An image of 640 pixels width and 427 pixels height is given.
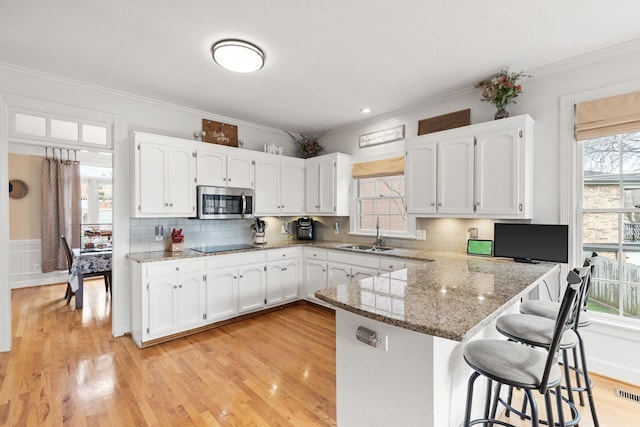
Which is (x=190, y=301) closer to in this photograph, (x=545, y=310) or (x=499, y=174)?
(x=545, y=310)

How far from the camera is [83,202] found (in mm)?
6504

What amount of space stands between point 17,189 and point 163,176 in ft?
13.6

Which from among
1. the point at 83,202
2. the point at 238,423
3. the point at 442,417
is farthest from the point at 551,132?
the point at 83,202

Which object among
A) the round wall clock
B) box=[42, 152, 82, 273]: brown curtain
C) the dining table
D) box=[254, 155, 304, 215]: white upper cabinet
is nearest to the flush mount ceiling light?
box=[254, 155, 304, 215]: white upper cabinet

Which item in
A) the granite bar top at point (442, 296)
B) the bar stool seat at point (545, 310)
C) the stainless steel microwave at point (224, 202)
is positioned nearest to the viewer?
the granite bar top at point (442, 296)

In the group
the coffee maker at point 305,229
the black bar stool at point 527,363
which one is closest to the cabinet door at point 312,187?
the coffee maker at point 305,229

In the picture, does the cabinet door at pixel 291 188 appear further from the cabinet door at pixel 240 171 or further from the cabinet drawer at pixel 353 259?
the cabinet drawer at pixel 353 259

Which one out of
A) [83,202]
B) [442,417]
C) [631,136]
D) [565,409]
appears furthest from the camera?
[83,202]

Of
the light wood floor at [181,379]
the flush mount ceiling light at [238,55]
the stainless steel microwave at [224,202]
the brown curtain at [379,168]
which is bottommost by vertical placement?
the light wood floor at [181,379]

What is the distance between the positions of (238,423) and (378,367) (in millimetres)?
1122

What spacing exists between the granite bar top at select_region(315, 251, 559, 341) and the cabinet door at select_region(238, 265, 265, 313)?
224 cm

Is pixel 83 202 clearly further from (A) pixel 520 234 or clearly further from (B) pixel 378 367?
(A) pixel 520 234

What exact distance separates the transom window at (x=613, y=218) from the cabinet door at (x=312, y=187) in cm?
308

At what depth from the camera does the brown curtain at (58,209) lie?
18.2ft
